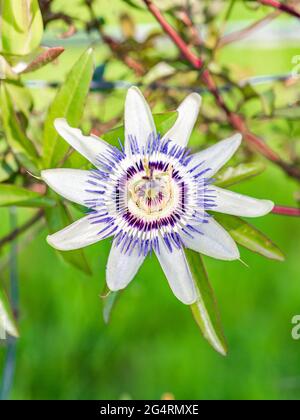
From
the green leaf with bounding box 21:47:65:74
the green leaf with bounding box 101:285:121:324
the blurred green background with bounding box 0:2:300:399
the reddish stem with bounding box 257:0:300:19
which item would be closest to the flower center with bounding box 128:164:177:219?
the green leaf with bounding box 101:285:121:324

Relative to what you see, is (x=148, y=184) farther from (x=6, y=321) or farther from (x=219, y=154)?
(x=6, y=321)

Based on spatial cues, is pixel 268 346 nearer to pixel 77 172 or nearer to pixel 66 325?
pixel 66 325

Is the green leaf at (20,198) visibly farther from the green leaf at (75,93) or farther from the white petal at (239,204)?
the white petal at (239,204)

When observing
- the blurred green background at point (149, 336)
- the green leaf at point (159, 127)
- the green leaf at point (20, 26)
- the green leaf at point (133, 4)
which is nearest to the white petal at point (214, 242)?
the green leaf at point (159, 127)

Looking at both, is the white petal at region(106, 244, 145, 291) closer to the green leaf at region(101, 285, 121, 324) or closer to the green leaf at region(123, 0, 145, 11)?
the green leaf at region(101, 285, 121, 324)
